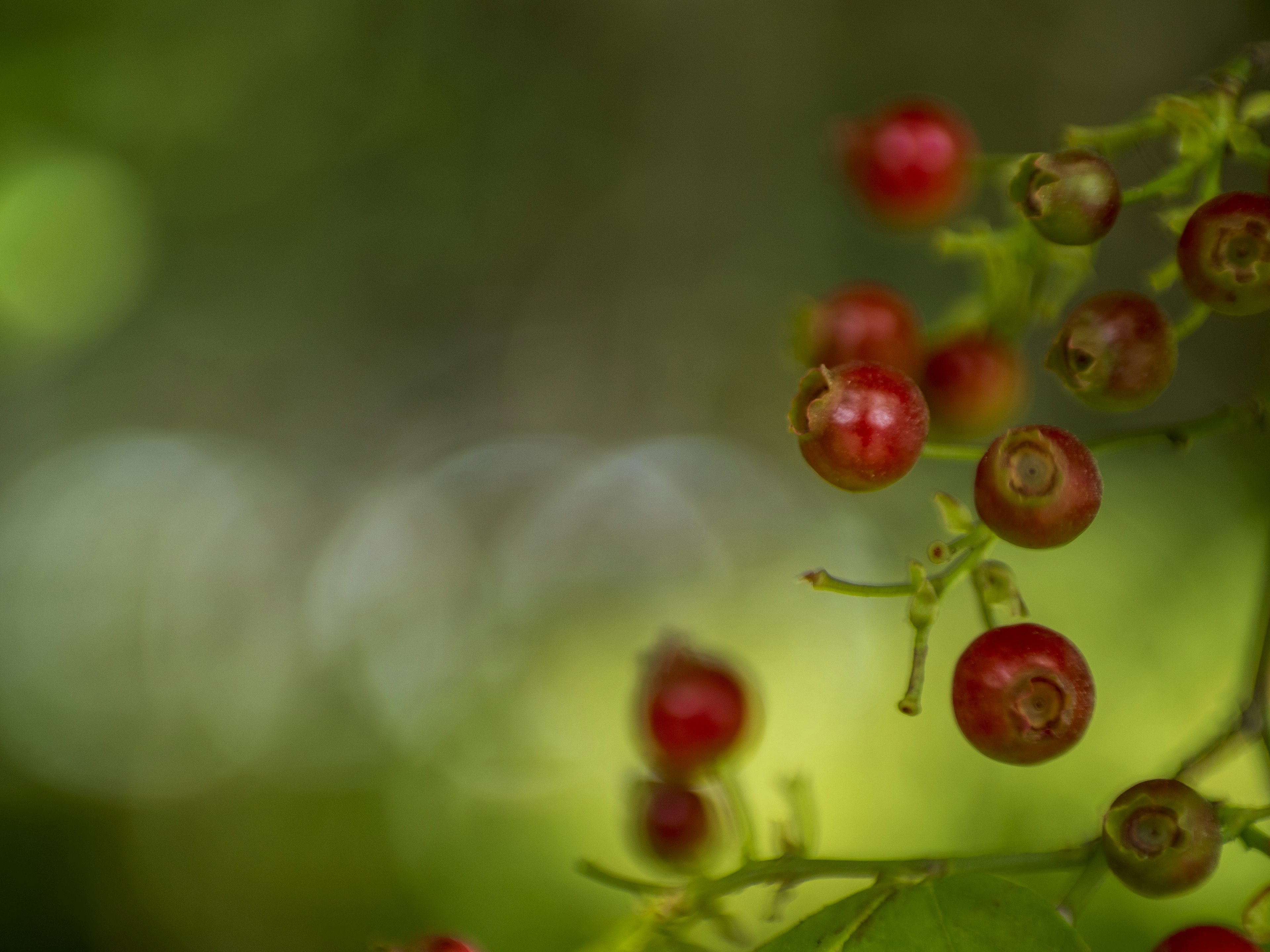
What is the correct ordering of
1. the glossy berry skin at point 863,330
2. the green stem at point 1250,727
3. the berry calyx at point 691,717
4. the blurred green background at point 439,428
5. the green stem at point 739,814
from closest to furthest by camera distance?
the green stem at point 1250,727 → the green stem at point 739,814 → the glossy berry skin at point 863,330 → the berry calyx at point 691,717 → the blurred green background at point 439,428

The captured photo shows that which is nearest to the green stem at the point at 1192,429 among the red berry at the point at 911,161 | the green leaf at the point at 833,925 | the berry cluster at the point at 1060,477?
the berry cluster at the point at 1060,477

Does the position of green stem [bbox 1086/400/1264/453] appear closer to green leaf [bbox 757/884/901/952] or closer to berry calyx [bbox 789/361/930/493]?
berry calyx [bbox 789/361/930/493]

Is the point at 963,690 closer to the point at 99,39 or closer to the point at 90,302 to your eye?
the point at 99,39

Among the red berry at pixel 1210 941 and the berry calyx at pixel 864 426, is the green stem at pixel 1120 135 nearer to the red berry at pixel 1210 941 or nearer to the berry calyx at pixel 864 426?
the berry calyx at pixel 864 426

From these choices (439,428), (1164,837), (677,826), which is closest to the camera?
(1164,837)

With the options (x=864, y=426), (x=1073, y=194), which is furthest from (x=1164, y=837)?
(x=1073, y=194)

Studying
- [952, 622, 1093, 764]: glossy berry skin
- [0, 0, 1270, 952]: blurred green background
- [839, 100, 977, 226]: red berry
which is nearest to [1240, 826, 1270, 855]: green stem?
[952, 622, 1093, 764]: glossy berry skin

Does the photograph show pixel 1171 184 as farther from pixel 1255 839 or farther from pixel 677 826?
pixel 677 826
